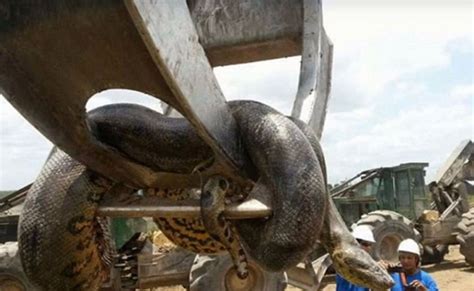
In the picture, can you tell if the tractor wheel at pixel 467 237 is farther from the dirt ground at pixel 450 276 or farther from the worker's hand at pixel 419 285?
the worker's hand at pixel 419 285

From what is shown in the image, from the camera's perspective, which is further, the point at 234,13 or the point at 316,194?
the point at 234,13

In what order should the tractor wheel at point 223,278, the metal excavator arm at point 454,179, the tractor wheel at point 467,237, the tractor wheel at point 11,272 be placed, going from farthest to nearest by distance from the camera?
the metal excavator arm at point 454,179 → the tractor wheel at point 467,237 → the tractor wheel at point 11,272 → the tractor wheel at point 223,278

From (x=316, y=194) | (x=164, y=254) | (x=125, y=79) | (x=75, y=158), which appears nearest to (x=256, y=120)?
(x=316, y=194)

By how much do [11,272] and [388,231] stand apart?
20.5ft

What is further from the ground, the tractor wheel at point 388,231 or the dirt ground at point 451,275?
the tractor wheel at point 388,231

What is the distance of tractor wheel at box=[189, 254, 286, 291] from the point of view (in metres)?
7.97

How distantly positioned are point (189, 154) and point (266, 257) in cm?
43

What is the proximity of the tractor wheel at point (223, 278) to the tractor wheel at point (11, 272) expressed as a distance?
235cm

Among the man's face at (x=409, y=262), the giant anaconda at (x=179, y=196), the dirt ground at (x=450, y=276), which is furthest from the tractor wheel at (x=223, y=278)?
the giant anaconda at (x=179, y=196)

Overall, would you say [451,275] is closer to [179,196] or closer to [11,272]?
[11,272]

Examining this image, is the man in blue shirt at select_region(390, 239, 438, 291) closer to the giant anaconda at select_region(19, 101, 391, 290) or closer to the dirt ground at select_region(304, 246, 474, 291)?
the giant anaconda at select_region(19, 101, 391, 290)

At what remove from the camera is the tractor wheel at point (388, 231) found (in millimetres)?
11219

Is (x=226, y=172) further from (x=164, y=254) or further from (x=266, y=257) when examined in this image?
(x=164, y=254)

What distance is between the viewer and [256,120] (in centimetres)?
201
